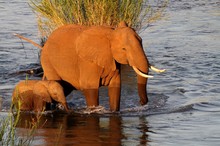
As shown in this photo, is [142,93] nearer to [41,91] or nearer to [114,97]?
[114,97]

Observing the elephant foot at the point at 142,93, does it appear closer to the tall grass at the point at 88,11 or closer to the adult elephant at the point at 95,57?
the adult elephant at the point at 95,57

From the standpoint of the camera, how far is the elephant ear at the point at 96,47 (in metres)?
14.3

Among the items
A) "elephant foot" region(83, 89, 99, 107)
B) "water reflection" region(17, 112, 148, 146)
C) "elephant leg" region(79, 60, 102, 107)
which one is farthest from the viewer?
"elephant foot" region(83, 89, 99, 107)

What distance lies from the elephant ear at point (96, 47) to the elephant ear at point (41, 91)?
0.89 m

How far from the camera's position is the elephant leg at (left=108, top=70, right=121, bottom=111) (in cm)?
1456

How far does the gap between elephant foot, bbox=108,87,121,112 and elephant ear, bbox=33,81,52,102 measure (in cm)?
111

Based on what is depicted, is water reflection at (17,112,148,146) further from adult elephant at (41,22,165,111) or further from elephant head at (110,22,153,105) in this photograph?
elephant head at (110,22,153,105)

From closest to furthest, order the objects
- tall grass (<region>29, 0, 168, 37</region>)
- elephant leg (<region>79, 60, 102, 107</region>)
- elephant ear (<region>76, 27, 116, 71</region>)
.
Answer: elephant ear (<region>76, 27, 116, 71</region>), elephant leg (<region>79, 60, 102, 107</region>), tall grass (<region>29, 0, 168, 37</region>)

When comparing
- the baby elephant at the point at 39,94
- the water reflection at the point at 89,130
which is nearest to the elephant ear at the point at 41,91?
the baby elephant at the point at 39,94

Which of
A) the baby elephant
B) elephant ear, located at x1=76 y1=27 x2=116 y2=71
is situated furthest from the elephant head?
the baby elephant

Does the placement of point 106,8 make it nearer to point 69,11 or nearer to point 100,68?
point 69,11

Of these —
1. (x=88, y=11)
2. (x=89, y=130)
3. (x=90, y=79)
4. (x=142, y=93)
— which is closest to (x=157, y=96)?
(x=142, y=93)

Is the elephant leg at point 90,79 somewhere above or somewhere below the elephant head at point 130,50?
below

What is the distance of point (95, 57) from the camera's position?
14.4m
